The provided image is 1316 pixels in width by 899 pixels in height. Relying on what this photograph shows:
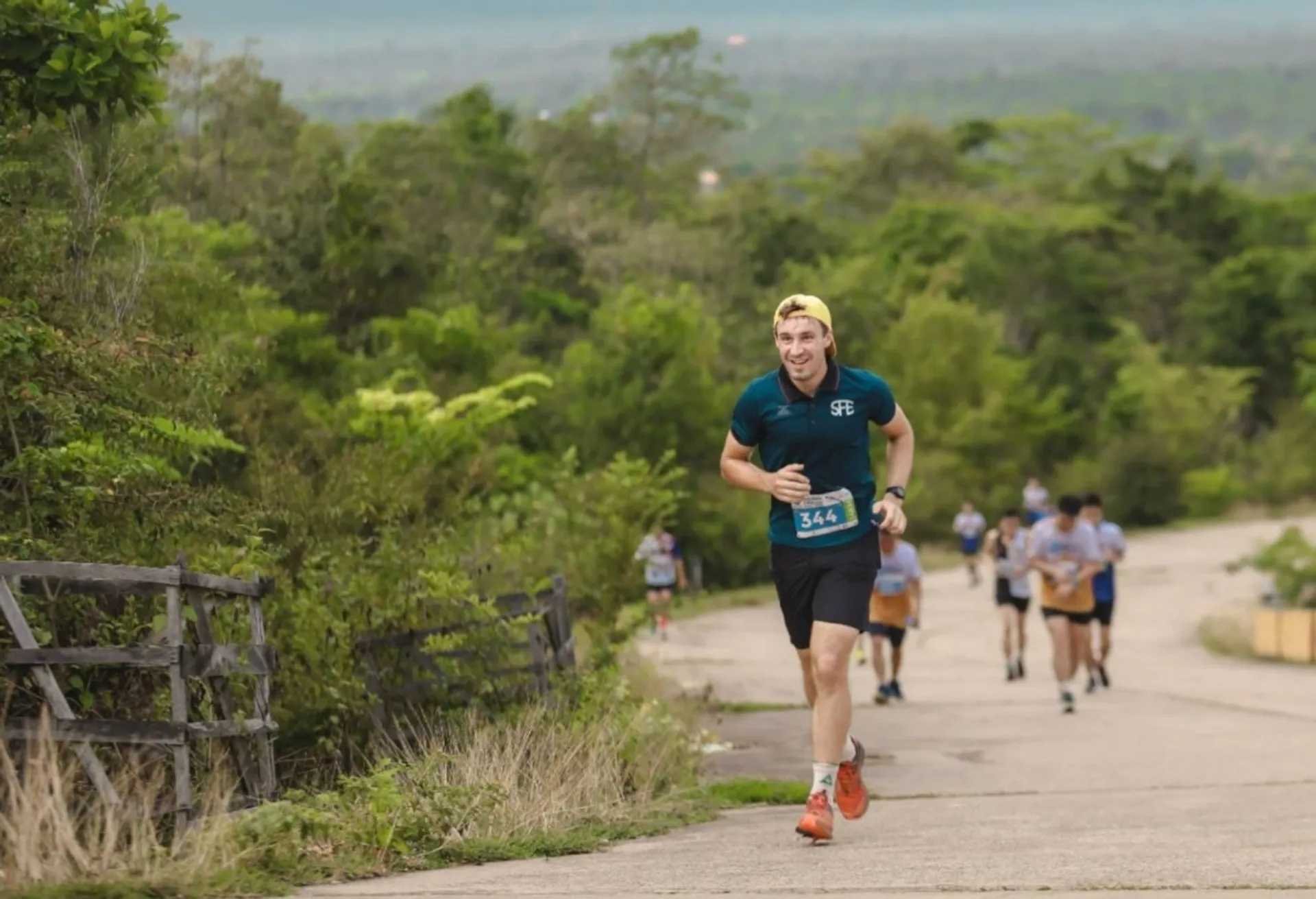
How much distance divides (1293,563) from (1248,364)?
60404mm

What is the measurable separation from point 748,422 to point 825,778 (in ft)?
4.79

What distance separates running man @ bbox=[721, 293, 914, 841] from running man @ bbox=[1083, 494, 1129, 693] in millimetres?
12830

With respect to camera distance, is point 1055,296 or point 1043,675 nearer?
point 1043,675

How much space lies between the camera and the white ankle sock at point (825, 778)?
380 inches

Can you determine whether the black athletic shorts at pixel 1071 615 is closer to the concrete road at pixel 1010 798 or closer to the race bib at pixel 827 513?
the concrete road at pixel 1010 798

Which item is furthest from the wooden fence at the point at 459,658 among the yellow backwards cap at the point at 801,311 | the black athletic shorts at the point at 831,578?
the yellow backwards cap at the point at 801,311

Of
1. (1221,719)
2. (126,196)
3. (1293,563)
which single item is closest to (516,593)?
(126,196)

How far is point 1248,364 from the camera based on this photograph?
92062mm

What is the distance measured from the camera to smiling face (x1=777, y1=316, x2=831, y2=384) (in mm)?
9586

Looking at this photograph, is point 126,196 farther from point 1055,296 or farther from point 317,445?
point 1055,296

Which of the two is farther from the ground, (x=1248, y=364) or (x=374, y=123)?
(x=374, y=123)

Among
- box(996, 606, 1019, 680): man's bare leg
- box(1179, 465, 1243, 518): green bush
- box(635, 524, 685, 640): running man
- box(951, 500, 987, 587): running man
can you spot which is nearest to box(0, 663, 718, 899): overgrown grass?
box(996, 606, 1019, 680): man's bare leg

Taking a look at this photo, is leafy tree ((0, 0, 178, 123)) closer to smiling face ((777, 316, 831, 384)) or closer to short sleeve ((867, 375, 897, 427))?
smiling face ((777, 316, 831, 384))

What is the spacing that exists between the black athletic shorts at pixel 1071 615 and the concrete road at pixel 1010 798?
30.8 inches
